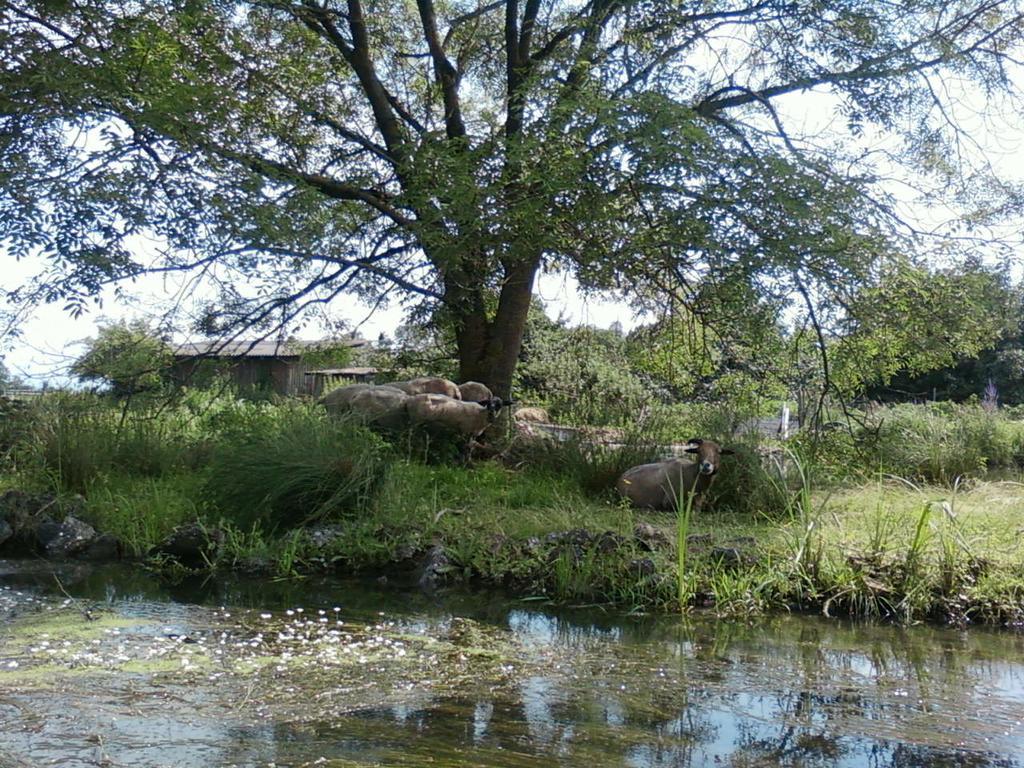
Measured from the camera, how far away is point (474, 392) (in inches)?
439

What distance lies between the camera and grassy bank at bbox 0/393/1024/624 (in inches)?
262

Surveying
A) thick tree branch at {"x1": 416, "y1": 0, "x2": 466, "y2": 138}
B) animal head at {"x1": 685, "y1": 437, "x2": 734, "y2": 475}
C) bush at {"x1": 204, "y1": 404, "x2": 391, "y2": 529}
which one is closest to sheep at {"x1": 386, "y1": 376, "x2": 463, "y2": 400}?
bush at {"x1": 204, "y1": 404, "x2": 391, "y2": 529}

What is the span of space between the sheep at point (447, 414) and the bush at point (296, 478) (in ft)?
5.68

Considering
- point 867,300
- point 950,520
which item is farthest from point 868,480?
point 950,520

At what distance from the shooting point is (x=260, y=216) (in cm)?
848

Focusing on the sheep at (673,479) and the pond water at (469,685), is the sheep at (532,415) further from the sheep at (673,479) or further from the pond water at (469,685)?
the pond water at (469,685)

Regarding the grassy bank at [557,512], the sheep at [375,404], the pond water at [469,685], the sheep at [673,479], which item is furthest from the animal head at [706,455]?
the sheep at [375,404]

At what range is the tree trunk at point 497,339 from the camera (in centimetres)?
1221

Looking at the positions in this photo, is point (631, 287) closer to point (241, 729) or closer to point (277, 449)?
point (277, 449)

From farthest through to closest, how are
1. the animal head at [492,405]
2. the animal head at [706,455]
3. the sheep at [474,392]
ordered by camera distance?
the sheep at [474,392] → the animal head at [492,405] → the animal head at [706,455]

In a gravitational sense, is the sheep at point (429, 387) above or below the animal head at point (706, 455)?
above

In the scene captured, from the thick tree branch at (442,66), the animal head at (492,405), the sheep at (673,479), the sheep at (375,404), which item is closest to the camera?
the sheep at (673,479)

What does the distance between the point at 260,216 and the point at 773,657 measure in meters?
5.65

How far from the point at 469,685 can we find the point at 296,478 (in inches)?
149
